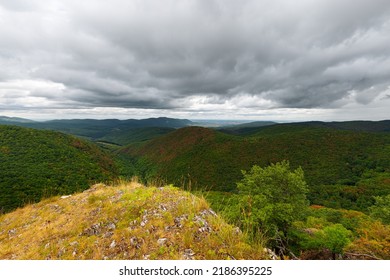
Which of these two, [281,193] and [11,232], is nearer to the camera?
[11,232]

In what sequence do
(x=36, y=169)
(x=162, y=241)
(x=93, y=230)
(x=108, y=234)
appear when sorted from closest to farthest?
1. (x=162, y=241)
2. (x=108, y=234)
3. (x=93, y=230)
4. (x=36, y=169)

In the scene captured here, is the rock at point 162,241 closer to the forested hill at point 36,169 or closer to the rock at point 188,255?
the rock at point 188,255

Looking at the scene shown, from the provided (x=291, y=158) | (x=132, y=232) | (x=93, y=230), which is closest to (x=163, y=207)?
(x=132, y=232)

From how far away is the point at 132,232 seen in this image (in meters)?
7.02

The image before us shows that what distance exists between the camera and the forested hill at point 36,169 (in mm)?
41666

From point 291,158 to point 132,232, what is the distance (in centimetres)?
13179

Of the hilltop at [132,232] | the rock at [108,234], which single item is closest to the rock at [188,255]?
the hilltop at [132,232]

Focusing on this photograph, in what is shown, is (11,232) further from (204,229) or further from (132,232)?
(204,229)

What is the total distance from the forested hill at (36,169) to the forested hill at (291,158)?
35824mm

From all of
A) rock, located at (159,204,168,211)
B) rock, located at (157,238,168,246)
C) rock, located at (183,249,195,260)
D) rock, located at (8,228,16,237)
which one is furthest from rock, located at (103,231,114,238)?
rock, located at (8,228,16,237)

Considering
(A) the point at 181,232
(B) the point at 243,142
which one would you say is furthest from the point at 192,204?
(B) the point at 243,142

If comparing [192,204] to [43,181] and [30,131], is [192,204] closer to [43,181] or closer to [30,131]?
[43,181]

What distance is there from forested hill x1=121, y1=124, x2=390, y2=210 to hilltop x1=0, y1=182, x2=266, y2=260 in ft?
232

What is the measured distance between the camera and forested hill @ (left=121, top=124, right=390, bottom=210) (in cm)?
9575
